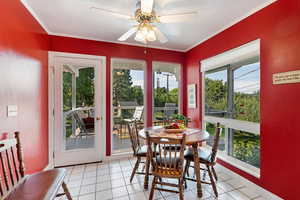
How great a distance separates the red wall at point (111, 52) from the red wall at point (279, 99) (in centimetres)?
185

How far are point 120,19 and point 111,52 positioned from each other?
1.01 meters

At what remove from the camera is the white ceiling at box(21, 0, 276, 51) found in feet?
6.64

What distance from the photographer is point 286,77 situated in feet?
5.87

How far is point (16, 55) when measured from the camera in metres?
1.79

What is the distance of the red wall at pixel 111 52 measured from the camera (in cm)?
299

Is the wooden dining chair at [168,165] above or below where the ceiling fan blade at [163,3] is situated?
below

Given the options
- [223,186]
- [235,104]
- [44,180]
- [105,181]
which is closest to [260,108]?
[235,104]

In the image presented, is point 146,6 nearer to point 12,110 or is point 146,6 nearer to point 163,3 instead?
point 163,3

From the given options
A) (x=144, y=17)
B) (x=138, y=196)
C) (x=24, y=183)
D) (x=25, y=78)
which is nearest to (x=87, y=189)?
(x=138, y=196)

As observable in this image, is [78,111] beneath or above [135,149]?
above

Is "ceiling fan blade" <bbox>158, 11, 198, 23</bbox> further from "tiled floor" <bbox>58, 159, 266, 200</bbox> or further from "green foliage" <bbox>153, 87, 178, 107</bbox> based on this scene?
"tiled floor" <bbox>58, 159, 266, 200</bbox>

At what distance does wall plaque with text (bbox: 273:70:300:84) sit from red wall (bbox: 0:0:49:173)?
3.12 m

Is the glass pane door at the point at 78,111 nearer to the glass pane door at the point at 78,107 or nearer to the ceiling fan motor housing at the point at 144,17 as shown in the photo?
the glass pane door at the point at 78,107

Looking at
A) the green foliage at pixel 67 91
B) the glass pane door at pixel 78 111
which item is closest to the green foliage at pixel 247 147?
the glass pane door at pixel 78 111
